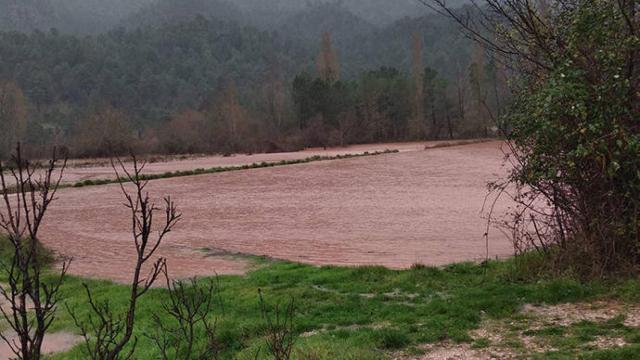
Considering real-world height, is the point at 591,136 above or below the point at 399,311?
above

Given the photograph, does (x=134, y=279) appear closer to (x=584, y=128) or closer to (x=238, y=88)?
(x=584, y=128)

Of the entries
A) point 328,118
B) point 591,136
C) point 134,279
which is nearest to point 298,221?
point 591,136

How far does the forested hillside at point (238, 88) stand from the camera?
87.2 m

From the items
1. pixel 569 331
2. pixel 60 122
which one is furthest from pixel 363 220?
pixel 60 122

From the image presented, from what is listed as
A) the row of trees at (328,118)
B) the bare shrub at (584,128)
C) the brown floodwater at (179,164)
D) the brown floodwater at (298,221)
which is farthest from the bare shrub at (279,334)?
the row of trees at (328,118)

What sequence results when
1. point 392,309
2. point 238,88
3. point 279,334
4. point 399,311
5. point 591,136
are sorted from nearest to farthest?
point 279,334
point 591,136
point 399,311
point 392,309
point 238,88

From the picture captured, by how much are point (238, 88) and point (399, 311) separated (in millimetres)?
135184

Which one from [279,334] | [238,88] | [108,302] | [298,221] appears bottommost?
[298,221]

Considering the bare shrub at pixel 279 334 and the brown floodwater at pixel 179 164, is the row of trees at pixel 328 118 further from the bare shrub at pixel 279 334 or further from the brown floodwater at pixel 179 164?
the bare shrub at pixel 279 334

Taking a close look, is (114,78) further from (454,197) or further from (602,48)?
(602,48)

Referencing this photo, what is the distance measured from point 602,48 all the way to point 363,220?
14539mm

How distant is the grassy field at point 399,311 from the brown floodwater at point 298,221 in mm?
3017

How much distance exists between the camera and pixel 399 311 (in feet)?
26.9

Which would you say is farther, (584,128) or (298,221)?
(298,221)
